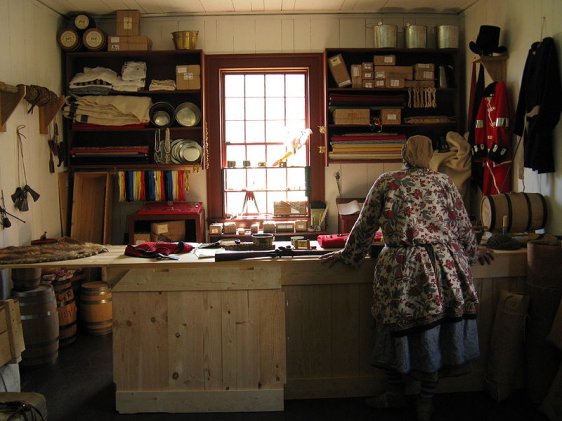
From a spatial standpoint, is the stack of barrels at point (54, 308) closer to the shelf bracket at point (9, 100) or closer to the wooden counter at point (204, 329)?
the wooden counter at point (204, 329)

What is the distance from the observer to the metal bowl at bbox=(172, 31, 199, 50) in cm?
528

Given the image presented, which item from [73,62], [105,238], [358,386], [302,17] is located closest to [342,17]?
[302,17]

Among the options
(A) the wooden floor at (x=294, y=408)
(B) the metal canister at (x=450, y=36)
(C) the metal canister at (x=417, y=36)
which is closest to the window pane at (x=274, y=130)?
(C) the metal canister at (x=417, y=36)

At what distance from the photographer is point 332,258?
3.08 metres

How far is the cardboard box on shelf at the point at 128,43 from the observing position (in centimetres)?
526

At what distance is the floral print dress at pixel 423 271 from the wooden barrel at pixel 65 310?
8.83 feet

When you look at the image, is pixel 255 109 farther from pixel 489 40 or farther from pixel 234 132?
pixel 489 40

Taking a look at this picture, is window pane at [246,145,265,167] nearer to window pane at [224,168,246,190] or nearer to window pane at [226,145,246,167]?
window pane at [226,145,246,167]

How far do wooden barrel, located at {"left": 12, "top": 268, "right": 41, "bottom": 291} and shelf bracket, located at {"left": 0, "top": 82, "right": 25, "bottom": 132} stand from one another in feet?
3.61

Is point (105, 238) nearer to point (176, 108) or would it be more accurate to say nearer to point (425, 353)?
point (176, 108)

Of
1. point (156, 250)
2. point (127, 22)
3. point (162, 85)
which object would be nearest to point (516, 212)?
point (156, 250)

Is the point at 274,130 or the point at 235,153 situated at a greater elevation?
the point at 274,130

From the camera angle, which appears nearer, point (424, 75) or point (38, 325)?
point (38, 325)

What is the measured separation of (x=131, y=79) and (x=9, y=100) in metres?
1.35
